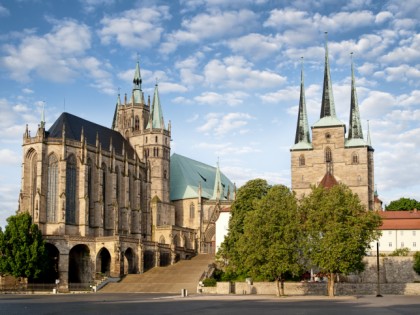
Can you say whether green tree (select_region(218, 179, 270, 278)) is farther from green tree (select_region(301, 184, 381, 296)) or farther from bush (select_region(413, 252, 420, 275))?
bush (select_region(413, 252, 420, 275))

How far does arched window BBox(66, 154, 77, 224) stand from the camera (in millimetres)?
99062

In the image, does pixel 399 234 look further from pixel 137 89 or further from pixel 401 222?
pixel 137 89

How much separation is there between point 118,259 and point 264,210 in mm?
32673

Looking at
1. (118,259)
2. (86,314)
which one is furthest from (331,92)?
(86,314)

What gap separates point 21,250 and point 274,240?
34248mm

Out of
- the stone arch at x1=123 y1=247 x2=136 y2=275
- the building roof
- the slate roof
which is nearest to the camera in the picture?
the stone arch at x1=123 y1=247 x2=136 y2=275

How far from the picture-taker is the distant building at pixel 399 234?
99.3 metres

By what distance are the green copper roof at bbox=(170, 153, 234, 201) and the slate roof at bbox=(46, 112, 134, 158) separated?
13.2m

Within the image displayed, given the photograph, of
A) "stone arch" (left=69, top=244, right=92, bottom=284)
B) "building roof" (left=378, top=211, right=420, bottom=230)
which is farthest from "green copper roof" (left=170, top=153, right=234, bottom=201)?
"building roof" (left=378, top=211, right=420, bottom=230)

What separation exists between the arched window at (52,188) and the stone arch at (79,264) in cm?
565

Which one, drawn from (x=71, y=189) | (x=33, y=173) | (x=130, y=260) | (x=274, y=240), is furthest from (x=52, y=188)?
(x=274, y=240)

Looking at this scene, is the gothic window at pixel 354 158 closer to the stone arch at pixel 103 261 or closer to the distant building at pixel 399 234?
the distant building at pixel 399 234

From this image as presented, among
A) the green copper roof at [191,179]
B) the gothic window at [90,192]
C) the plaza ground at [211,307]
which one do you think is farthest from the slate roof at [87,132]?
the plaza ground at [211,307]

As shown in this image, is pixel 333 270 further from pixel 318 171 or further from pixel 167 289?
pixel 318 171
